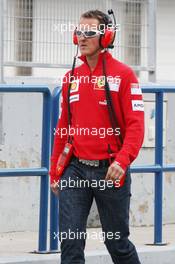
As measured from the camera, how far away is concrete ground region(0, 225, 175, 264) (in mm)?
6531

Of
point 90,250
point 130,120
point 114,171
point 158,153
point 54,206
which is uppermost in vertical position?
point 130,120

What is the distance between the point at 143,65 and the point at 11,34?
1.51m

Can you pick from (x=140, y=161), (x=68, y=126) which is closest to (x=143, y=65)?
(x=140, y=161)

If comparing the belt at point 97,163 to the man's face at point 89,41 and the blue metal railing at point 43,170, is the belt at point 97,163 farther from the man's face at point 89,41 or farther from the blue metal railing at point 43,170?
the blue metal railing at point 43,170

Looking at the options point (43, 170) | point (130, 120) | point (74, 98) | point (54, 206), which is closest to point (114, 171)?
point (130, 120)

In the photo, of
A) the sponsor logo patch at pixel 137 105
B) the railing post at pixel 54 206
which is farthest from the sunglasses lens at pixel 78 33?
the railing post at pixel 54 206

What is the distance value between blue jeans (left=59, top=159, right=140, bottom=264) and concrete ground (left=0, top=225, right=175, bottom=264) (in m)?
1.24

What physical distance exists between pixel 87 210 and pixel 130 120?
0.59 meters

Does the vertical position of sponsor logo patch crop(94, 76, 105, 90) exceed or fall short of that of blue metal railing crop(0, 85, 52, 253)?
it exceeds it

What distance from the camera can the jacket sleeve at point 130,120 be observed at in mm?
5145

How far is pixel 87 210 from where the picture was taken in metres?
5.33

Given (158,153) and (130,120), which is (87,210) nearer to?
(130,120)

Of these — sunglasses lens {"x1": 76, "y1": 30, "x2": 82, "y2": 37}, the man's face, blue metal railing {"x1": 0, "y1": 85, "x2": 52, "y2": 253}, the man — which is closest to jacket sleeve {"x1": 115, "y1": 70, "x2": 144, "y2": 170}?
the man

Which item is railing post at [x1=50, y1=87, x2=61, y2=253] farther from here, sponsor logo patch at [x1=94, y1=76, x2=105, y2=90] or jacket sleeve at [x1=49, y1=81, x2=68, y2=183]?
sponsor logo patch at [x1=94, y1=76, x2=105, y2=90]
